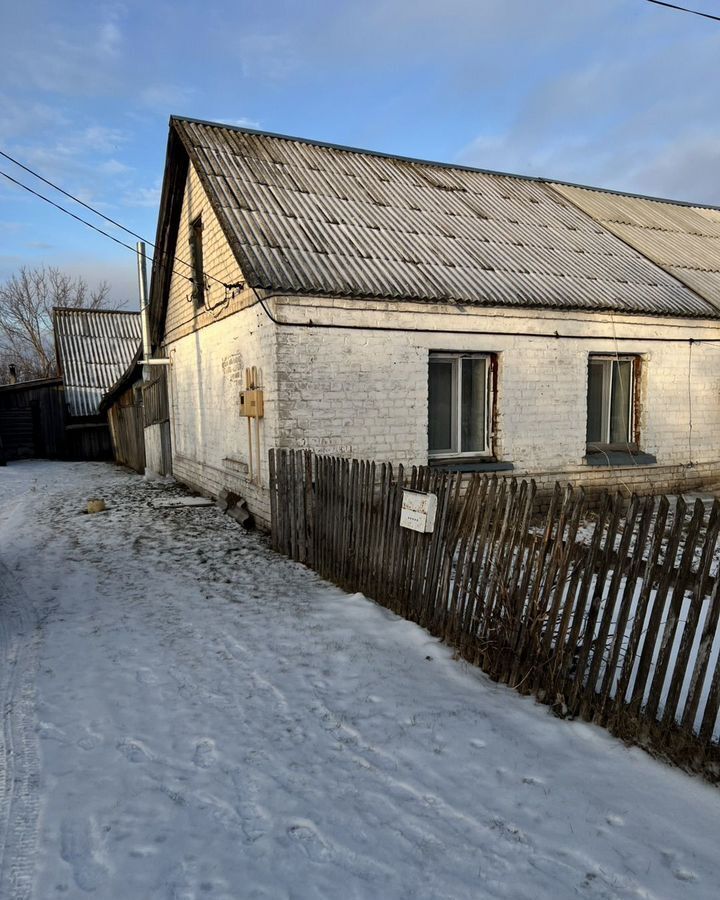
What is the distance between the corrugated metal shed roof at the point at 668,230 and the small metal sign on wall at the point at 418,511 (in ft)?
26.9

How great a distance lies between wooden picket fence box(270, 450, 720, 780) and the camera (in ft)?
9.55

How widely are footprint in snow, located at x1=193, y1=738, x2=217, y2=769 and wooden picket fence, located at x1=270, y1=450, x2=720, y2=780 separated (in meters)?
1.85

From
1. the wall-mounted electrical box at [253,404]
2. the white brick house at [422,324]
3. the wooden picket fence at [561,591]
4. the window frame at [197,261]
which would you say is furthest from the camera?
the window frame at [197,261]

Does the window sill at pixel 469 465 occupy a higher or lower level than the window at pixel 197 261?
lower

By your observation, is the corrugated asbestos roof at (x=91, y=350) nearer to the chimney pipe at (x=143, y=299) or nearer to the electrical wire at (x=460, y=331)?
the chimney pipe at (x=143, y=299)

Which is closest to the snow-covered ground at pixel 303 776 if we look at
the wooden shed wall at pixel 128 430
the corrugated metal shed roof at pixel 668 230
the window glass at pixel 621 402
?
the window glass at pixel 621 402

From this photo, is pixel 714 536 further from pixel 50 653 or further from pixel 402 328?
pixel 402 328

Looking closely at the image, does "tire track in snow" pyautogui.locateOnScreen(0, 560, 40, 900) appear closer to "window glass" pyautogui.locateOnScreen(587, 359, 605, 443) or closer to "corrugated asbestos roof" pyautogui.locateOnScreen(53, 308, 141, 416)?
"window glass" pyautogui.locateOnScreen(587, 359, 605, 443)

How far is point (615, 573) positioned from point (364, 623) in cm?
230

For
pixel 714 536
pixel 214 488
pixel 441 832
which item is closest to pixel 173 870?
pixel 441 832

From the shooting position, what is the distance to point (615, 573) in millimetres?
3186

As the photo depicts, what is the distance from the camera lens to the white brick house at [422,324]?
25.2ft

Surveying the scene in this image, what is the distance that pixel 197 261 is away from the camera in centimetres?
1094

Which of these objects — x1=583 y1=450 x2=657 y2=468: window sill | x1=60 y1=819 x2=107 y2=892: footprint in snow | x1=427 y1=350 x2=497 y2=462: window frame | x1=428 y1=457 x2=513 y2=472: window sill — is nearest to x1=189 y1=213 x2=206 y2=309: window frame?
x1=427 y1=350 x2=497 y2=462: window frame
